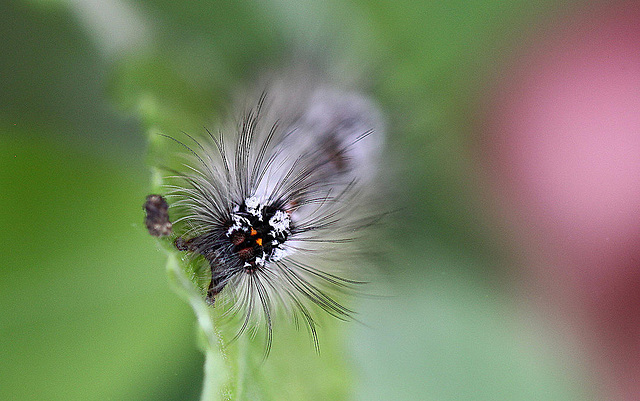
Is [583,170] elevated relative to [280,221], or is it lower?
lower

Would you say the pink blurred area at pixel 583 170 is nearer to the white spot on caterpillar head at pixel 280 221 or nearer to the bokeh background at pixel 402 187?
the bokeh background at pixel 402 187

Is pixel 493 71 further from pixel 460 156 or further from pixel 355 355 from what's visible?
pixel 355 355

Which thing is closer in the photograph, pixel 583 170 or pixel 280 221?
pixel 280 221

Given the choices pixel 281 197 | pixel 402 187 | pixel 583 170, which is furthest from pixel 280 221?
pixel 583 170

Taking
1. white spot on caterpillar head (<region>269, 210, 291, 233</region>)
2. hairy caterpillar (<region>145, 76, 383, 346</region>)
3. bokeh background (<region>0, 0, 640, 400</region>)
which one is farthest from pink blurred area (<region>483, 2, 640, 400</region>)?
white spot on caterpillar head (<region>269, 210, 291, 233</region>)

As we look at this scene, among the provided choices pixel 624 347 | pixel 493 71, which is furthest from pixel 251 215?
pixel 624 347

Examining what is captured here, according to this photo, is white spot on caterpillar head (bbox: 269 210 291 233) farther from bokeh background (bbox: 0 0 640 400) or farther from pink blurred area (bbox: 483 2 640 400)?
pink blurred area (bbox: 483 2 640 400)

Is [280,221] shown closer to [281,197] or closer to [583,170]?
[281,197]
